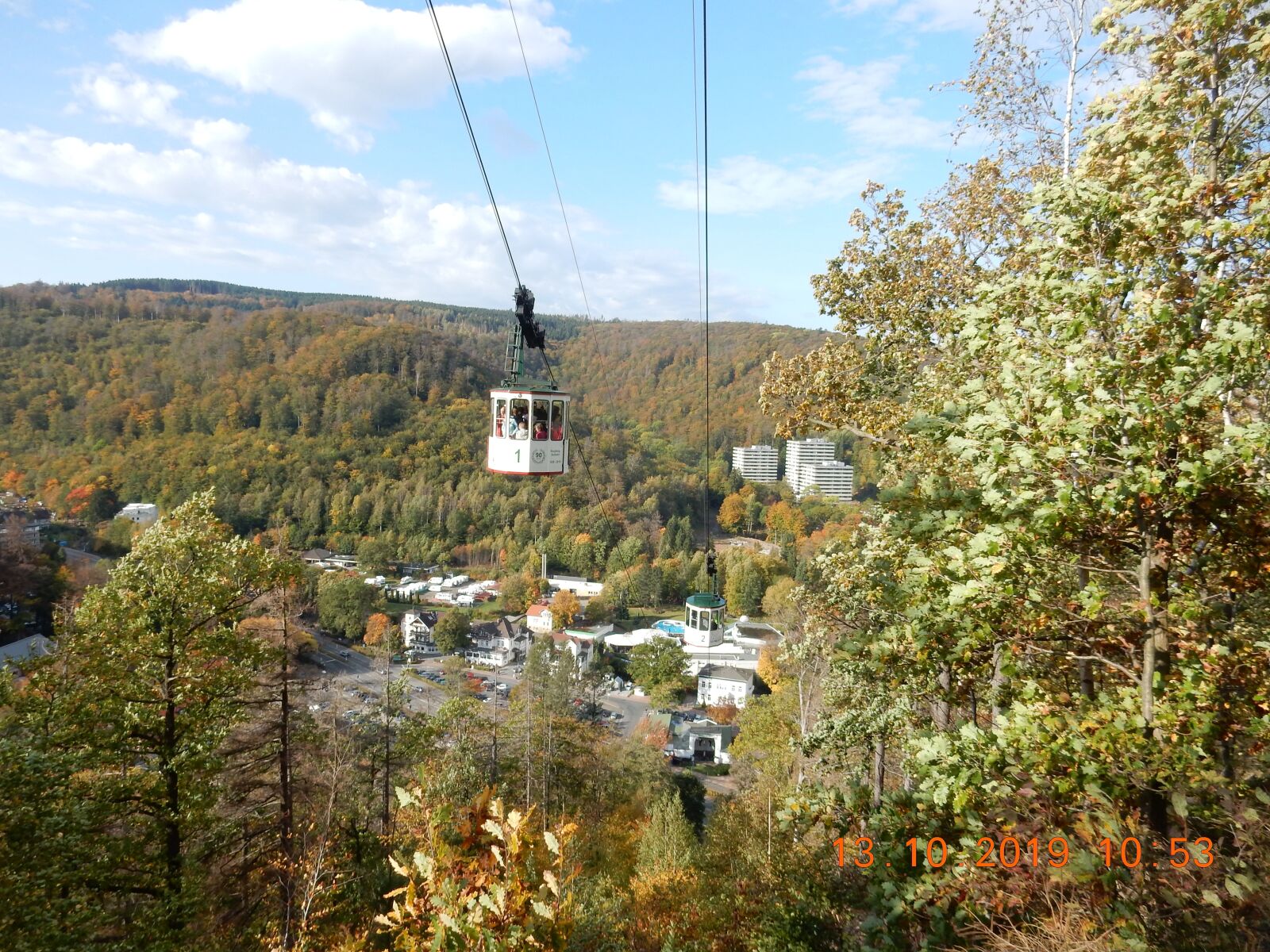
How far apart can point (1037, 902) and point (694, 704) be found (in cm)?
4120

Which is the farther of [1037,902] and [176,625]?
[176,625]

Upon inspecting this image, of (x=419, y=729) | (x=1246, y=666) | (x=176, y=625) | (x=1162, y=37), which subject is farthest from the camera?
(x=419, y=729)

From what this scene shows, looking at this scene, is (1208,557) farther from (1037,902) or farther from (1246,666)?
(1037,902)

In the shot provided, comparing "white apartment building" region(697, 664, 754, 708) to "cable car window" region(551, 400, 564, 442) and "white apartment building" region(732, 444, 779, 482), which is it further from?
"white apartment building" region(732, 444, 779, 482)

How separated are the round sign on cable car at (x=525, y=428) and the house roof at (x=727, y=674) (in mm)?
34219

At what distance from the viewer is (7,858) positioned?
5.43m

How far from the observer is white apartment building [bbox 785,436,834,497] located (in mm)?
94875

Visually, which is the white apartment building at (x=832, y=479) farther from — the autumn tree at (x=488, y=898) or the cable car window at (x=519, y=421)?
the autumn tree at (x=488, y=898)

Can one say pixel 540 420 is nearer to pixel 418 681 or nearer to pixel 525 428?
pixel 525 428

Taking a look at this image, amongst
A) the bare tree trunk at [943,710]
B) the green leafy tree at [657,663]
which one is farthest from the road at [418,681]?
the bare tree trunk at [943,710]

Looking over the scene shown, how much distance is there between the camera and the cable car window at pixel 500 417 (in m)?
10.6

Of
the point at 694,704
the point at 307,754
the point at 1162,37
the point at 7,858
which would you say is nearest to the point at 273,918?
the point at 307,754
